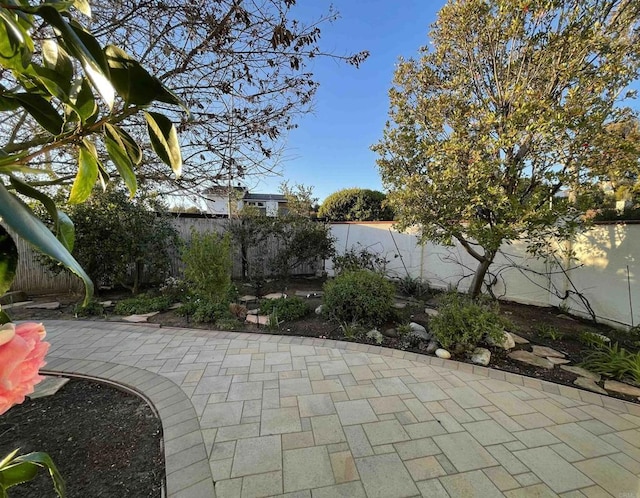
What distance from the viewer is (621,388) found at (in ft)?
8.59

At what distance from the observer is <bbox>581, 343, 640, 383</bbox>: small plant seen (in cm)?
275

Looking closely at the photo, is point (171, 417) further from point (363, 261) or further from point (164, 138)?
point (363, 261)

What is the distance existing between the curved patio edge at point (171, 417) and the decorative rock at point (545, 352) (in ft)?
11.7

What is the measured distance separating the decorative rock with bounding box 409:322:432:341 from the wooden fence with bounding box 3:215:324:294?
398 centimetres

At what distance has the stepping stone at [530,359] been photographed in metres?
3.05

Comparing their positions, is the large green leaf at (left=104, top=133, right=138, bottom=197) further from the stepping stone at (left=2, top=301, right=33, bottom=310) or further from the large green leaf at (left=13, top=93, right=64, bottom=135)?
the stepping stone at (left=2, top=301, right=33, bottom=310)

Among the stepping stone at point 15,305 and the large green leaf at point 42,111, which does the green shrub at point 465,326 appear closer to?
the large green leaf at point 42,111

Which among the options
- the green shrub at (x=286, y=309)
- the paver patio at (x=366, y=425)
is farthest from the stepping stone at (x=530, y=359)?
the green shrub at (x=286, y=309)

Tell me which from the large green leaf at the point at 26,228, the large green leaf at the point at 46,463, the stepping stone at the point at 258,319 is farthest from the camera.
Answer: the stepping stone at the point at 258,319

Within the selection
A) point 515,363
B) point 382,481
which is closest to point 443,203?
point 515,363

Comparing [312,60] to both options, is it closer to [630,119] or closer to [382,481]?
[382,481]

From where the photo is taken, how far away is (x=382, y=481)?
1.63 metres

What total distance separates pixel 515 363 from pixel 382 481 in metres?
2.30

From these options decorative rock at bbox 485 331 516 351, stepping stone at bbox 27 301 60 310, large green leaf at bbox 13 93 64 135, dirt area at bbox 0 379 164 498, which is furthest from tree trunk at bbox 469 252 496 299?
stepping stone at bbox 27 301 60 310
